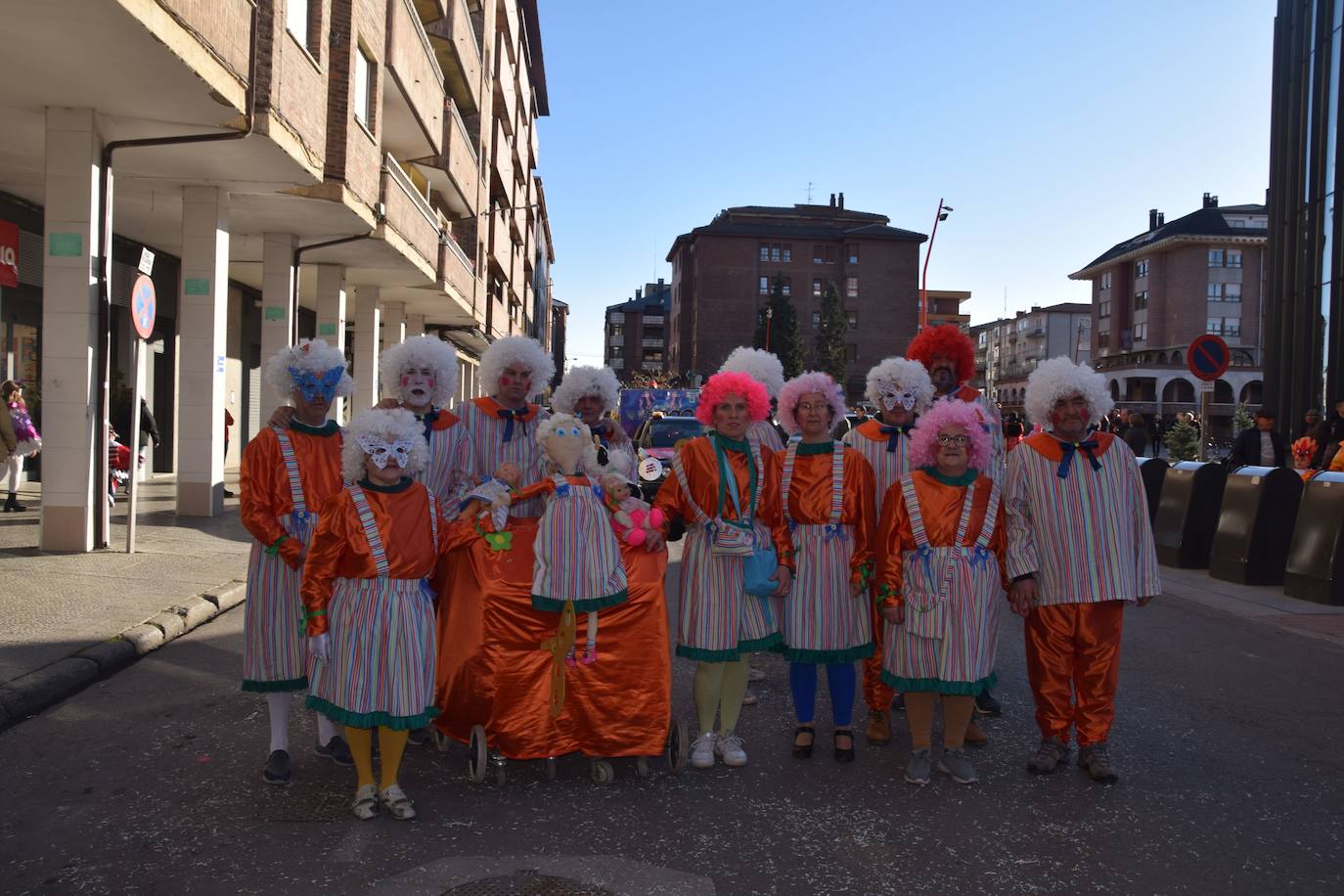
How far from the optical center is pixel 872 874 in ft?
12.7

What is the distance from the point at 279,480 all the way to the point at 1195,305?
256ft

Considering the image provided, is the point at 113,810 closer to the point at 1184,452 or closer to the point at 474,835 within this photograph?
the point at 474,835

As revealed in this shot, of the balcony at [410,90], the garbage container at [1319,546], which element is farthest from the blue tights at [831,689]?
the balcony at [410,90]

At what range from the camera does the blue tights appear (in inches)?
209

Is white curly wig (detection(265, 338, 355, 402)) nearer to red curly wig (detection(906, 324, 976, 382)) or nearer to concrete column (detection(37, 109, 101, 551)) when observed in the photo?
red curly wig (detection(906, 324, 976, 382))

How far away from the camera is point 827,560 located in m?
5.23

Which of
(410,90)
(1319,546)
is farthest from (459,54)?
(1319,546)

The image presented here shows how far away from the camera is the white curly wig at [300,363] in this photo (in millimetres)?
4945

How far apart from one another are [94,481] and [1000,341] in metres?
135

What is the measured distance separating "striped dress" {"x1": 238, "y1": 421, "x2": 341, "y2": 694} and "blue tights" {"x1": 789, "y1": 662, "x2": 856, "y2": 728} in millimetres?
2316

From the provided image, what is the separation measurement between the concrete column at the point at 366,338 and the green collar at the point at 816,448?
22.3 m

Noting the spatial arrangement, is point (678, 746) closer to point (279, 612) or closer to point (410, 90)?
Answer: point (279, 612)

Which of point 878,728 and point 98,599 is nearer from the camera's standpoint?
point 878,728

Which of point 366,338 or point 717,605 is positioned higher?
point 366,338
